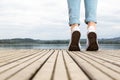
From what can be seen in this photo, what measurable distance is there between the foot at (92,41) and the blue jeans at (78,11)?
20 cm

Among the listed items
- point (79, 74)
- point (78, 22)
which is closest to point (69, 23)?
point (78, 22)

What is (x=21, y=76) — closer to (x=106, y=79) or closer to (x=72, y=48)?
(x=106, y=79)

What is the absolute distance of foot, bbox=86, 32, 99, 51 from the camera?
14.6 feet

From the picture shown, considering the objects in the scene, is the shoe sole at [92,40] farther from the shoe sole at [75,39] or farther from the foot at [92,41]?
the shoe sole at [75,39]

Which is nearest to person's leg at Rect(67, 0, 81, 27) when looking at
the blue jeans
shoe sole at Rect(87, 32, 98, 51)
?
the blue jeans

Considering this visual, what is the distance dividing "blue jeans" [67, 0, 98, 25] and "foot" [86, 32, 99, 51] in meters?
0.20

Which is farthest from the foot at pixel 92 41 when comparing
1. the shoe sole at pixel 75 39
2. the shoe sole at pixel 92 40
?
the shoe sole at pixel 75 39

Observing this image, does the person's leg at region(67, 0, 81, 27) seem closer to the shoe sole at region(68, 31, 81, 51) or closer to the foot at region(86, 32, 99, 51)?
the shoe sole at region(68, 31, 81, 51)

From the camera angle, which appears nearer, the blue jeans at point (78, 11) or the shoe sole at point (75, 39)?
the blue jeans at point (78, 11)

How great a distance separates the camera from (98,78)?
65.2 inches

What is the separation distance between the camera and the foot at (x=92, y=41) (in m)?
4.46

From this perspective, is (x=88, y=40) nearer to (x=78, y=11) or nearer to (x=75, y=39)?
(x=75, y=39)

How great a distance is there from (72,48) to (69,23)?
0.39 metres

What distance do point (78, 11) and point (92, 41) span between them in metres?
0.47
